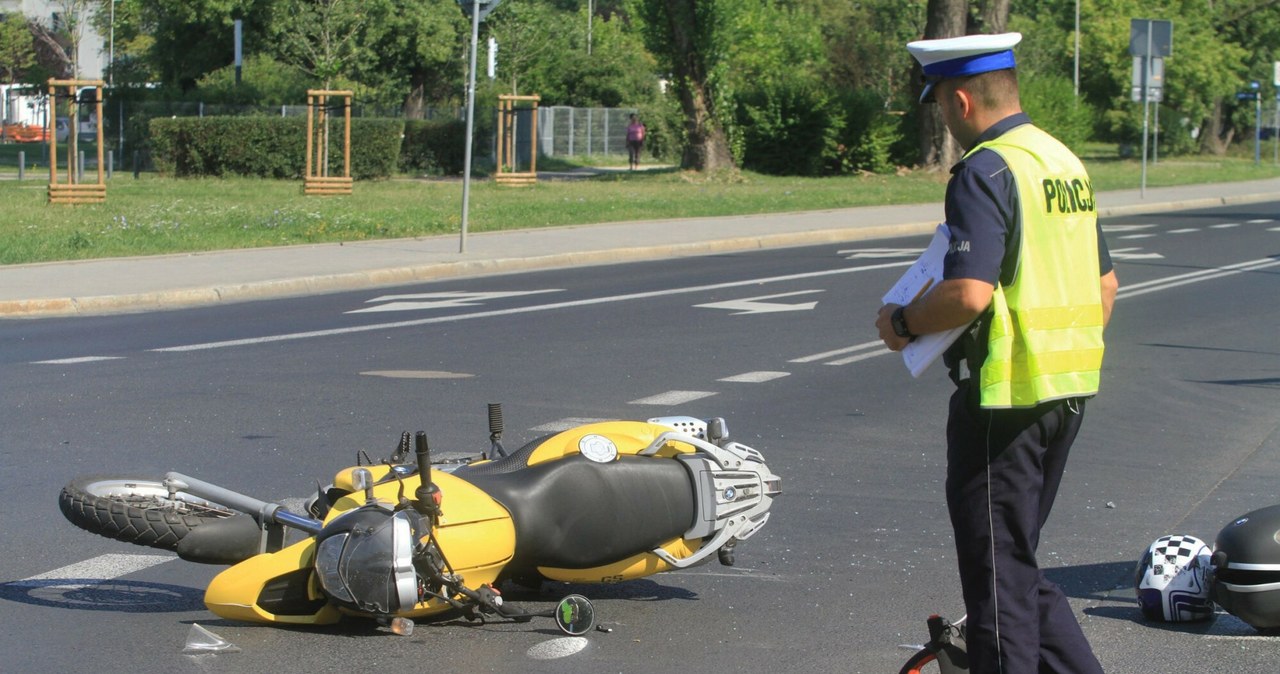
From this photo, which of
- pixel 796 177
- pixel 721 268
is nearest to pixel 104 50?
pixel 796 177

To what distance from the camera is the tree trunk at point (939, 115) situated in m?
35.0

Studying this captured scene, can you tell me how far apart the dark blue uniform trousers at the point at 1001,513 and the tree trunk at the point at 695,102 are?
35057 millimetres

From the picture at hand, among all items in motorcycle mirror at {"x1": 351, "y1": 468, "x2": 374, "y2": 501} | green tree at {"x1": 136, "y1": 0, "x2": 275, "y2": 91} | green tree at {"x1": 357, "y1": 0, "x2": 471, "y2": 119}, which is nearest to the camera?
motorcycle mirror at {"x1": 351, "y1": 468, "x2": 374, "y2": 501}

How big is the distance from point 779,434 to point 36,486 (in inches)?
151

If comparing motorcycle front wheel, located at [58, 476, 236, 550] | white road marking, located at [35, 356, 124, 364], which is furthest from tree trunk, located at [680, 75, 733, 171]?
motorcycle front wheel, located at [58, 476, 236, 550]

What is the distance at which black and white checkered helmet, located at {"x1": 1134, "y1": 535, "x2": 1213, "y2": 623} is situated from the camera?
5.08 meters

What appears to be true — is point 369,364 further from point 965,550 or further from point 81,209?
point 81,209

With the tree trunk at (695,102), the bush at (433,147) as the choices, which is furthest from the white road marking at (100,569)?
the bush at (433,147)

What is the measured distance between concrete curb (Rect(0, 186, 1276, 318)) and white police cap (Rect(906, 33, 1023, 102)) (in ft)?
38.1

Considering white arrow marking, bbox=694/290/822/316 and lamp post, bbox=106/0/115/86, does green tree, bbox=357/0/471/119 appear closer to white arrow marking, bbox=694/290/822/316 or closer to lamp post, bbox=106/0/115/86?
lamp post, bbox=106/0/115/86

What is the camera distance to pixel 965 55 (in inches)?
141

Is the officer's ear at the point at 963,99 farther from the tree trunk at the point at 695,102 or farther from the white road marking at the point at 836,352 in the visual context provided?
the tree trunk at the point at 695,102

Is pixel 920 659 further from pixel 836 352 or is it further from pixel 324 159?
pixel 324 159

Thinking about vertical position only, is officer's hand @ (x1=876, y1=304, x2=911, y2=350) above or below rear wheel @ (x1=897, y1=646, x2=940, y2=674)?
above
